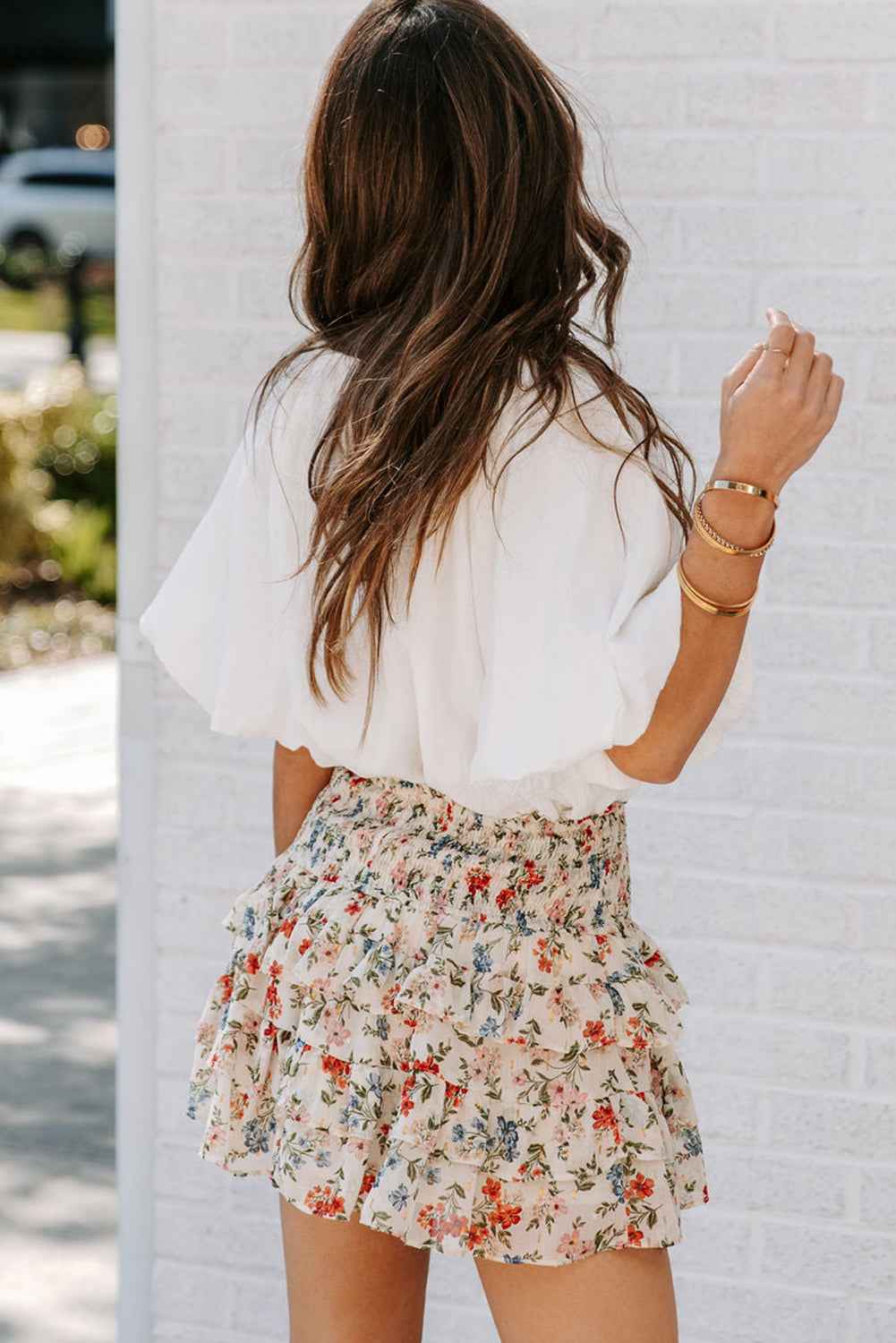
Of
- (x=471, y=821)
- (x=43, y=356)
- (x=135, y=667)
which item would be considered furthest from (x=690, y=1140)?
(x=43, y=356)

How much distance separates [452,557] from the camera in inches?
57.5

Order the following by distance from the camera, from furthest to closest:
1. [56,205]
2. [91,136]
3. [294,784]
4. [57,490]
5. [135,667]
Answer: [91,136], [56,205], [57,490], [135,667], [294,784]

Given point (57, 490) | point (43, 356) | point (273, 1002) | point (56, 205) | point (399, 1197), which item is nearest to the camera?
point (399, 1197)

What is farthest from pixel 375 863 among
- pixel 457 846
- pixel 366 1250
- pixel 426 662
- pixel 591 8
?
pixel 591 8

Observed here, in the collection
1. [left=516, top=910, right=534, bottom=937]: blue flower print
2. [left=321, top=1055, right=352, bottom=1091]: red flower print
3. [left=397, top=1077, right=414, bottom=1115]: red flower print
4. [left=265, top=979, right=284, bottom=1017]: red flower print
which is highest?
[left=516, top=910, right=534, bottom=937]: blue flower print

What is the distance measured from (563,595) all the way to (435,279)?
30 cm

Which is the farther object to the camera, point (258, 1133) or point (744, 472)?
point (258, 1133)

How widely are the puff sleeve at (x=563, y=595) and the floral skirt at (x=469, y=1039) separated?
0.49ft

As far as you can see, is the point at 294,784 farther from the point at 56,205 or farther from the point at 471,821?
the point at 56,205

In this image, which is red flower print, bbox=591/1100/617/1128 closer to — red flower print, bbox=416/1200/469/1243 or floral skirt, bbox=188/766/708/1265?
floral skirt, bbox=188/766/708/1265

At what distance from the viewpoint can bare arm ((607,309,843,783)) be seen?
4.49 feet

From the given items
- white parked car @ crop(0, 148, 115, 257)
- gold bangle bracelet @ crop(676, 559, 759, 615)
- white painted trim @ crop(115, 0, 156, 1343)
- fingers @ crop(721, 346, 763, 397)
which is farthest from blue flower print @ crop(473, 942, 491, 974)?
white parked car @ crop(0, 148, 115, 257)

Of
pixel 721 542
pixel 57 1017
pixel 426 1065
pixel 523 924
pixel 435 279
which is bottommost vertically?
pixel 57 1017

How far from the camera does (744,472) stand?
137 centimetres
